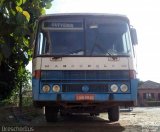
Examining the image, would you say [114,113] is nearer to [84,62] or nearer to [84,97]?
[84,97]

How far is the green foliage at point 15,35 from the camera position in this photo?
28.1ft

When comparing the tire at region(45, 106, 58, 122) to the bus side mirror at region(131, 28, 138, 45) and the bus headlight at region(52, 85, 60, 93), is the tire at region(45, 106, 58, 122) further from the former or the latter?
the bus side mirror at region(131, 28, 138, 45)

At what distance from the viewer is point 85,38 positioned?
8867 mm

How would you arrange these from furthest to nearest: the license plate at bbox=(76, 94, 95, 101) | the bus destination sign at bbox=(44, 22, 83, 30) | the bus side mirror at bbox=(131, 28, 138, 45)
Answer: the bus side mirror at bbox=(131, 28, 138, 45) < the bus destination sign at bbox=(44, 22, 83, 30) < the license plate at bbox=(76, 94, 95, 101)

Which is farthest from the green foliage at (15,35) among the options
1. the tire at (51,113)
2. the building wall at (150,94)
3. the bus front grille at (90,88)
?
the building wall at (150,94)

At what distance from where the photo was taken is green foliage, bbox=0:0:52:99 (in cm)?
855

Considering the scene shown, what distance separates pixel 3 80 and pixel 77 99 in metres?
4.99

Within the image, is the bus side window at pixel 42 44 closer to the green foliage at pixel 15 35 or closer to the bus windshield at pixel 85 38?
the bus windshield at pixel 85 38

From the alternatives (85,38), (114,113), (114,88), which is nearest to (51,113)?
(114,113)

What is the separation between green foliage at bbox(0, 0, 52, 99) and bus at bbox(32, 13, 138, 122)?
62 centimetres

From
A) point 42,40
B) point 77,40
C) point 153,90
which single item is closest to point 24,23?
point 42,40

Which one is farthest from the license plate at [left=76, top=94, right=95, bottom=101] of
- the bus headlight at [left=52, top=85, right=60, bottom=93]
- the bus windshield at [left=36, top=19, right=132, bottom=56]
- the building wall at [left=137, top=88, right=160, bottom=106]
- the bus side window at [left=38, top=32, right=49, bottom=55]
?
the building wall at [left=137, top=88, right=160, bottom=106]

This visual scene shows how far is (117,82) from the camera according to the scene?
8547 millimetres

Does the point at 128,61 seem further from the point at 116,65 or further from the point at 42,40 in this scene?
the point at 42,40
